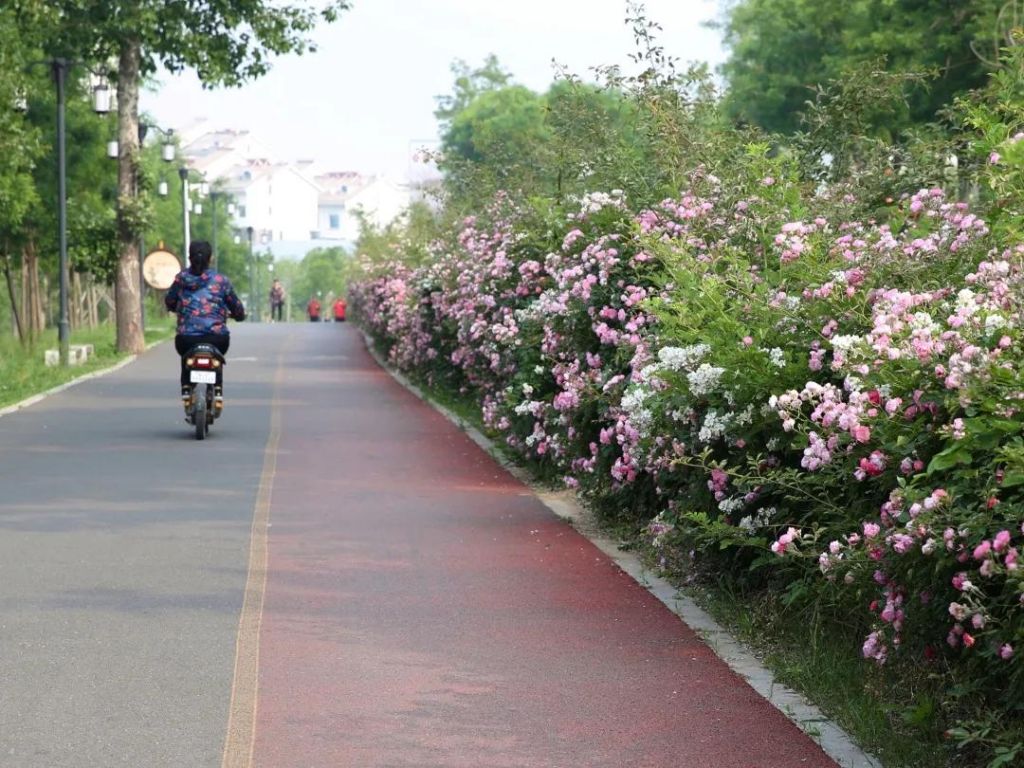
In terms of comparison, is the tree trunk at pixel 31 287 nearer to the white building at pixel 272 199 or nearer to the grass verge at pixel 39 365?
the grass verge at pixel 39 365

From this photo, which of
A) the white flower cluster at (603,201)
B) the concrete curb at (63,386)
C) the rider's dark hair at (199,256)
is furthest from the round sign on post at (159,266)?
the white flower cluster at (603,201)

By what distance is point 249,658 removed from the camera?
749 centimetres

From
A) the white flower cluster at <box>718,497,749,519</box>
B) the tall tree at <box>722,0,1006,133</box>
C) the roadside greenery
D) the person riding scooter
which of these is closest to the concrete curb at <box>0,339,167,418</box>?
the person riding scooter

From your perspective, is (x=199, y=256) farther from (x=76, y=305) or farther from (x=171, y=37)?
(x=76, y=305)

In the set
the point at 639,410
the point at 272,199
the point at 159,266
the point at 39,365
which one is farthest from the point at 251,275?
the point at 272,199

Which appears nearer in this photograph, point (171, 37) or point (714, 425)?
point (714, 425)

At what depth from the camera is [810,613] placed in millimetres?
7695

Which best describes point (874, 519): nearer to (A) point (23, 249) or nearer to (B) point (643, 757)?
(B) point (643, 757)

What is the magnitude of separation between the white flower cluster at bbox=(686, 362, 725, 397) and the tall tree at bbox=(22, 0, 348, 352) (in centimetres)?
2855

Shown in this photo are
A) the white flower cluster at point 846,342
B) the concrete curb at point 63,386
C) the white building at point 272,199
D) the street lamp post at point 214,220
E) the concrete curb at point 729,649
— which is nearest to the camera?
the concrete curb at point 729,649

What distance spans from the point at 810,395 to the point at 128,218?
32755mm

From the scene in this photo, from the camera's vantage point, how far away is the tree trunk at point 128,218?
124 ft

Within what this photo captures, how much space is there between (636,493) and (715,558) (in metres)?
2.13

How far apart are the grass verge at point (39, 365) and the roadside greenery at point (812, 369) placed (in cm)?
1115
